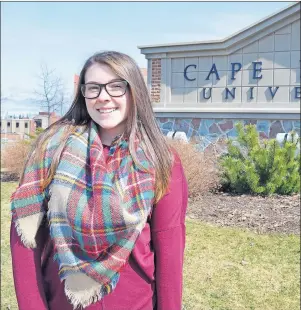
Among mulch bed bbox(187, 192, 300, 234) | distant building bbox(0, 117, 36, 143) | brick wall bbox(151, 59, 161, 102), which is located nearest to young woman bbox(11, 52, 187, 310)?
mulch bed bbox(187, 192, 300, 234)

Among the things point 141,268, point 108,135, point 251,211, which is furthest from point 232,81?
point 141,268

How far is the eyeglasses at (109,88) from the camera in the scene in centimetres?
184

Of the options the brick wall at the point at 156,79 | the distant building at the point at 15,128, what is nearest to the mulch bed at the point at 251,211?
the brick wall at the point at 156,79

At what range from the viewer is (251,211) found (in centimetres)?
678

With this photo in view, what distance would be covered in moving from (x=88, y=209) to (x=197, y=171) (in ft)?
20.3

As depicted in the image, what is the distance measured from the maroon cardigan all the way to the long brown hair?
0.06m

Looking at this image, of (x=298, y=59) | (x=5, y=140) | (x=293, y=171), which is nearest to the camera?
(x=293, y=171)

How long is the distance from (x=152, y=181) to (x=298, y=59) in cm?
905

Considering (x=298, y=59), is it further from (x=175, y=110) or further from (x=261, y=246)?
(x=261, y=246)

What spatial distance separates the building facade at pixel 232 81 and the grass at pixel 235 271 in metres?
4.55

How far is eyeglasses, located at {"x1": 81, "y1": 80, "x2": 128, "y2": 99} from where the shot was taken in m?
1.84

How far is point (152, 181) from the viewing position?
1.83 m

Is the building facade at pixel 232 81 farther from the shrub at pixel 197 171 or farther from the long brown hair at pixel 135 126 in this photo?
the long brown hair at pixel 135 126

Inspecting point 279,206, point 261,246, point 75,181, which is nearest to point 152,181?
point 75,181
